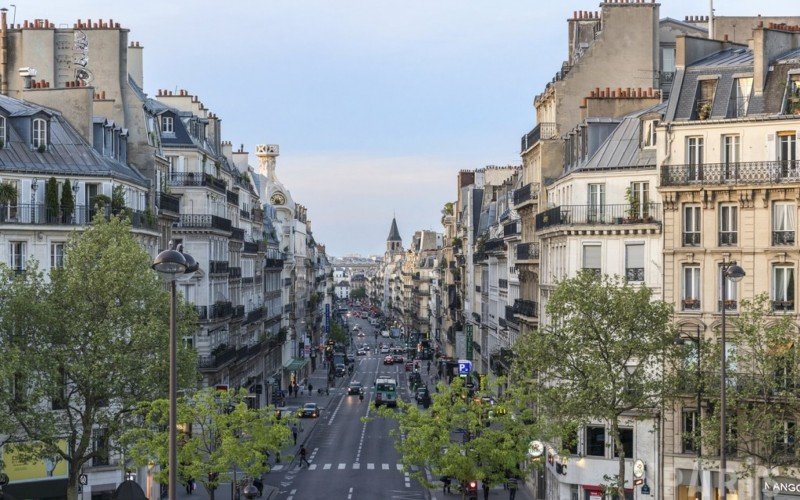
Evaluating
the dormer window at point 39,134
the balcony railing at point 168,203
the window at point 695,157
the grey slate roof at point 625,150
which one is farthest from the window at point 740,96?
the balcony railing at point 168,203

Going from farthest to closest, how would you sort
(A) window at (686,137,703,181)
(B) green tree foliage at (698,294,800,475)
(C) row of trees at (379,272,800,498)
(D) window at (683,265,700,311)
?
(D) window at (683,265,700,311)
(A) window at (686,137,703,181)
(C) row of trees at (379,272,800,498)
(B) green tree foliage at (698,294,800,475)

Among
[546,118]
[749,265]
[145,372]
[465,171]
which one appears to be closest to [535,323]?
[546,118]

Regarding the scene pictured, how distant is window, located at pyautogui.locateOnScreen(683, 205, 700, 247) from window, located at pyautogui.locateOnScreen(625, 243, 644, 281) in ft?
11.0

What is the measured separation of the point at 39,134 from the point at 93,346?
11.2 metres

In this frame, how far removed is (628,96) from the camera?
64250 millimetres

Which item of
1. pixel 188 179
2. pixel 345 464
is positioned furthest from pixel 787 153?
pixel 188 179

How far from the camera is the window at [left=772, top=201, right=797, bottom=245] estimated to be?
5041cm

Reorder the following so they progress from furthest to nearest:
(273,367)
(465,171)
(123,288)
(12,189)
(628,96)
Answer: (465,171), (273,367), (628,96), (12,189), (123,288)

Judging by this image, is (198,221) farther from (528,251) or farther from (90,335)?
(90,335)

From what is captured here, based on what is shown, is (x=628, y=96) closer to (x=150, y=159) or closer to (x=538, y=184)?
(x=538, y=184)

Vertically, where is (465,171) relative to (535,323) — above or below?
above

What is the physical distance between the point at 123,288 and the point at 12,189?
7275mm

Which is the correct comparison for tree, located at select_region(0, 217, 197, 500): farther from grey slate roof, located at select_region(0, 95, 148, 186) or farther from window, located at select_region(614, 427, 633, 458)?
window, located at select_region(614, 427, 633, 458)

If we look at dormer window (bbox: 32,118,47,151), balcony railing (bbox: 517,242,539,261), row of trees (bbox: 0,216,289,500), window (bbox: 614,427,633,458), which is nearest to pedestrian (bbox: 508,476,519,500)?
window (bbox: 614,427,633,458)
